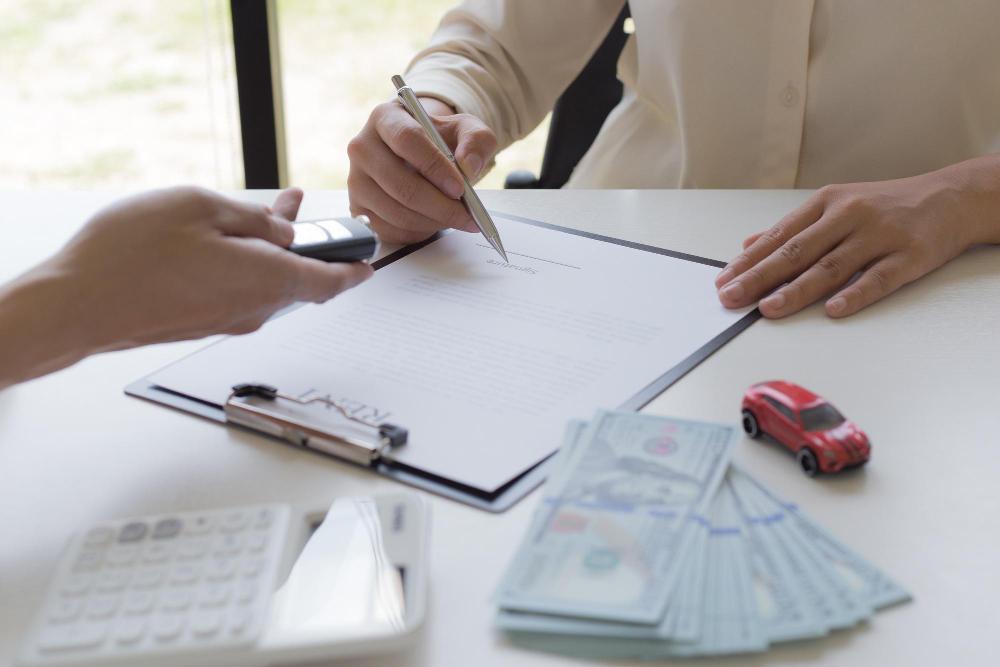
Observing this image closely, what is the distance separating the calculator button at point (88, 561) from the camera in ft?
1.65

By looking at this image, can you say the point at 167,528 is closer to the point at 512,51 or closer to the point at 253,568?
the point at 253,568

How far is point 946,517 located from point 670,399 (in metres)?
0.19

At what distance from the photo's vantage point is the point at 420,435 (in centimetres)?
64

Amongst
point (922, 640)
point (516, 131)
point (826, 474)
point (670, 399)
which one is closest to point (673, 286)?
point (670, 399)

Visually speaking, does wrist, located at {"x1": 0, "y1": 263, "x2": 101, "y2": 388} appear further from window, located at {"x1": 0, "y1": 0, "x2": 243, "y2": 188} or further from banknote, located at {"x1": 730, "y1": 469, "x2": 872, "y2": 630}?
window, located at {"x1": 0, "y1": 0, "x2": 243, "y2": 188}

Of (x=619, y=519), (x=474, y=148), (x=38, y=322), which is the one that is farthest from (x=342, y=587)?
(x=474, y=148)

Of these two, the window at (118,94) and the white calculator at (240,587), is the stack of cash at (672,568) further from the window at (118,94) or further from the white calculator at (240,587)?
the window at (118,94)

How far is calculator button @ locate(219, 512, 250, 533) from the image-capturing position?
0.53 meters

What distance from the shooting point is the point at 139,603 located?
47 centimetres

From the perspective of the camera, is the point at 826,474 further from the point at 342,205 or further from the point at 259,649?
the point at 342,205

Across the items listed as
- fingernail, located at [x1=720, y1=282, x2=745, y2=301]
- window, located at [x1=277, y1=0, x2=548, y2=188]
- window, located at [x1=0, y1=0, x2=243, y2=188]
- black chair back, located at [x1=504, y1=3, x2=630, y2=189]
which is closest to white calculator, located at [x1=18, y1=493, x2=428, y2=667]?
fingernail, located at [x1=720, y1=282, x2=745, y2=301]

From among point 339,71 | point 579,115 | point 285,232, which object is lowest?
point 339,71

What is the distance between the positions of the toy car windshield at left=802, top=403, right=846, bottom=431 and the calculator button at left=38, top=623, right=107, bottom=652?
408 millimetres

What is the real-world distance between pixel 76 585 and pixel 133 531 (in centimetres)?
5
